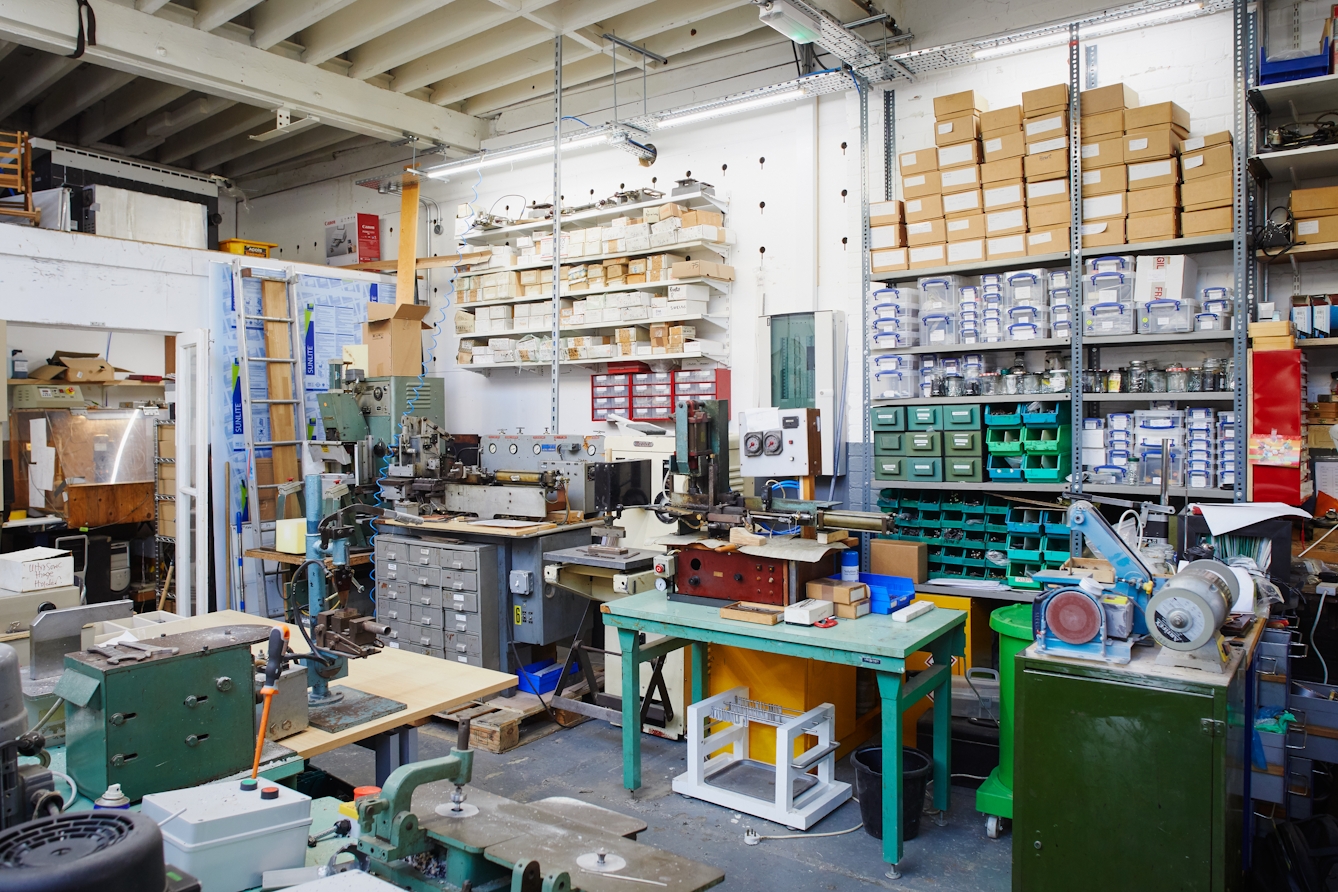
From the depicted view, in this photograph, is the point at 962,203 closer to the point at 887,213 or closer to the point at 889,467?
the point at 887,213

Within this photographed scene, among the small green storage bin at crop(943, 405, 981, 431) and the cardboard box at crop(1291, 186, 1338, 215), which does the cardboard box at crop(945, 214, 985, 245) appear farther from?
the cardboard box at crop(1291, 186, 1338, 215)

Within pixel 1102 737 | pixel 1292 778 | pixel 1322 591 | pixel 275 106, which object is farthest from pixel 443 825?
pixel 275 106

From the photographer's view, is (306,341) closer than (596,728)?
No

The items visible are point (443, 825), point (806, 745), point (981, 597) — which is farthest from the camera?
point (981, 597)

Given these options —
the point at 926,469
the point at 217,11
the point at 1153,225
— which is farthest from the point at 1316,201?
the point at 217,11

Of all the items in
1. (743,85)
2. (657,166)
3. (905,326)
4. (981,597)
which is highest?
(743,85)

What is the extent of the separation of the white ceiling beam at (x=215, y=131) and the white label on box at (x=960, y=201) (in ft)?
17.8

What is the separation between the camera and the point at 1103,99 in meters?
3.90

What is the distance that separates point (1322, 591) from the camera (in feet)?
9.34

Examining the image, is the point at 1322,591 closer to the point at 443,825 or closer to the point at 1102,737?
the point at 1102,737

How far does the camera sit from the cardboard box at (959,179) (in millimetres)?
4238

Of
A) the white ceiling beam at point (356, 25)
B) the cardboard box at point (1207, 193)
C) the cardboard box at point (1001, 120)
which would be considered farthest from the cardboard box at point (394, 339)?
the cardboard box at point (1207, 193)

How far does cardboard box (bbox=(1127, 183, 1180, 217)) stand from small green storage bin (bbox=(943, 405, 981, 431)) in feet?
3.64

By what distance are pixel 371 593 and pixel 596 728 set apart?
212 centimetres
